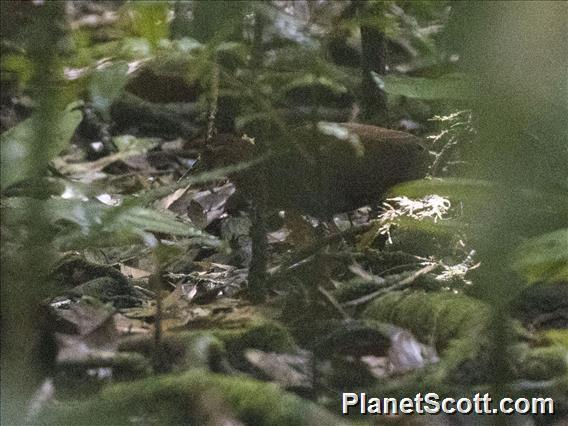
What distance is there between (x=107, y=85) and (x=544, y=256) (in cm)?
61

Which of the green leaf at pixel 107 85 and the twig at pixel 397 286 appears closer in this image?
the green leaf at pixel 107 85

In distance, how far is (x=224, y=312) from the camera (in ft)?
4.70

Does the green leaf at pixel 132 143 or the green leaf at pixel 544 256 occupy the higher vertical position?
the green leaf at pixel 132 143

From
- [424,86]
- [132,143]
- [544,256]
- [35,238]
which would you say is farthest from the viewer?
[132,143]

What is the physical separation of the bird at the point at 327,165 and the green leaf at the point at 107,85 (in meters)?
0.32

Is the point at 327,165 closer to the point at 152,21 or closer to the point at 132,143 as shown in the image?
the point at 152,21

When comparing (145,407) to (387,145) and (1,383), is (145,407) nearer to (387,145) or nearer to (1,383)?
(1,383)

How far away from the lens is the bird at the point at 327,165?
4.76 ft

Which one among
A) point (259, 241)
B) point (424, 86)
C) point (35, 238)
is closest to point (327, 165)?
point (259, 241)

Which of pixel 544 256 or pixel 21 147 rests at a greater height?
pixel 21 147

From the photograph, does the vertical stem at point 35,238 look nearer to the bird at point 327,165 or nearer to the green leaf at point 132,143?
the bird at point 327,165

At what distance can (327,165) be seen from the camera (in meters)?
1.62

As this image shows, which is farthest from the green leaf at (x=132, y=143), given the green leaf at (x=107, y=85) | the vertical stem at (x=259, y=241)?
the green leaf at (x=107, y=85)

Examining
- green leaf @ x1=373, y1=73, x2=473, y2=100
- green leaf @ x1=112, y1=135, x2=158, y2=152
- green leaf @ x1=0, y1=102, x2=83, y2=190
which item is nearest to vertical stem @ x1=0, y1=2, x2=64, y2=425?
green leaf @ x1=0, y1=102, x2=83, y2=190
